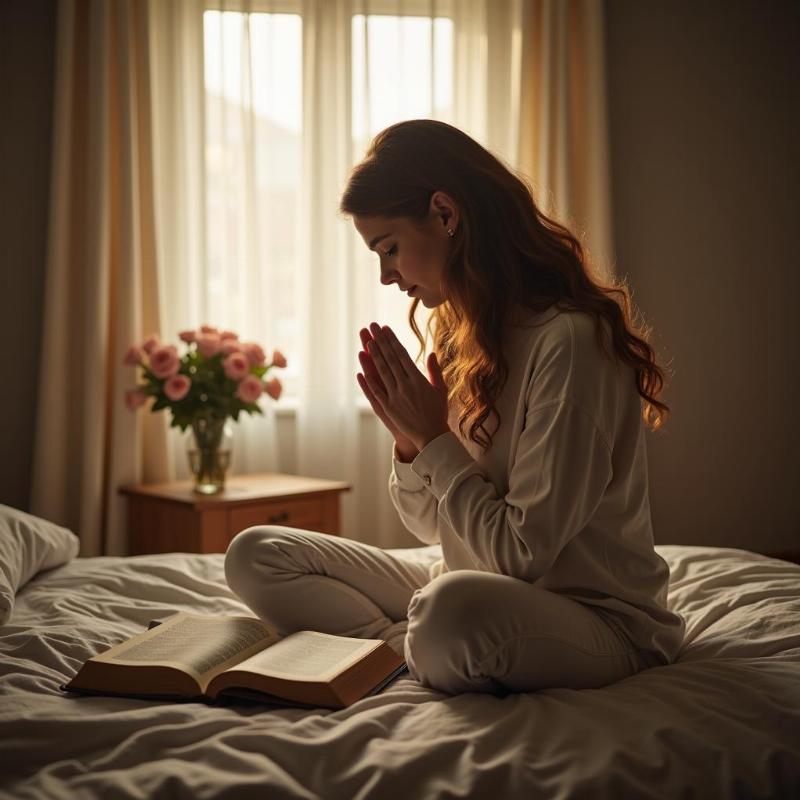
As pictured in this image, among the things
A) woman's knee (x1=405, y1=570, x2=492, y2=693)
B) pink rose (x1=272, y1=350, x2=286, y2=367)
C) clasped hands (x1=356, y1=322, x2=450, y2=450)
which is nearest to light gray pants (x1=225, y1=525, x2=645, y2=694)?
woman's knee (x1=405, y1=570, x2=492, y2=693)

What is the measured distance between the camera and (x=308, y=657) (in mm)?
1289

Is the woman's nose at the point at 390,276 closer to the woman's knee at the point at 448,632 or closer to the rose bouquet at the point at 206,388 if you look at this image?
the woman's knee at the point at 448,632

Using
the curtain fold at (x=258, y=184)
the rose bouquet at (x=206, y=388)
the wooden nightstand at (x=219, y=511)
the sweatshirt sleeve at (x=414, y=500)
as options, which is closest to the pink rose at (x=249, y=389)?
the rose bouquet at (x=206, y=388)

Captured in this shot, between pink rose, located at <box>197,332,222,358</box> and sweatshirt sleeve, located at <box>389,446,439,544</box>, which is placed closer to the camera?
sweatshirt sleeve, located at <box>389,446,439,544</box>

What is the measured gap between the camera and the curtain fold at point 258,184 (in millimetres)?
3146

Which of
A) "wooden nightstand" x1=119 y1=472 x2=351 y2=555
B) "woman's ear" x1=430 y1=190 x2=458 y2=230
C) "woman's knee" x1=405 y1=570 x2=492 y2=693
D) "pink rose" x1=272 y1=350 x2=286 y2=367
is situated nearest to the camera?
"woman's knee" x1=405 y1=570 x2=492 y2=693

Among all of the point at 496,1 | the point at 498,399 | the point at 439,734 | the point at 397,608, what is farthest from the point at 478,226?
the point at 496,1

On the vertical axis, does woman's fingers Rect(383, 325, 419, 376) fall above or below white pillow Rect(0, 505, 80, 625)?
above

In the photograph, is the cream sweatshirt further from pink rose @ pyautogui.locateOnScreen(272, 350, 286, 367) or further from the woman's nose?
pink rose @ pyautogui.locateOnScreen(272, 350, 286, 367)

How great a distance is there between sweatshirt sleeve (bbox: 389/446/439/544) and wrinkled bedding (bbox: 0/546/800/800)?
1.22 ft

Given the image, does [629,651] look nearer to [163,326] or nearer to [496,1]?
[163,326]

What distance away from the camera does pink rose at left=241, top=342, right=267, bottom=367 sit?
2887mm

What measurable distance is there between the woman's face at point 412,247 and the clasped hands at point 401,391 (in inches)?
4.8

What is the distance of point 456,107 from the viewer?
3508 mm
